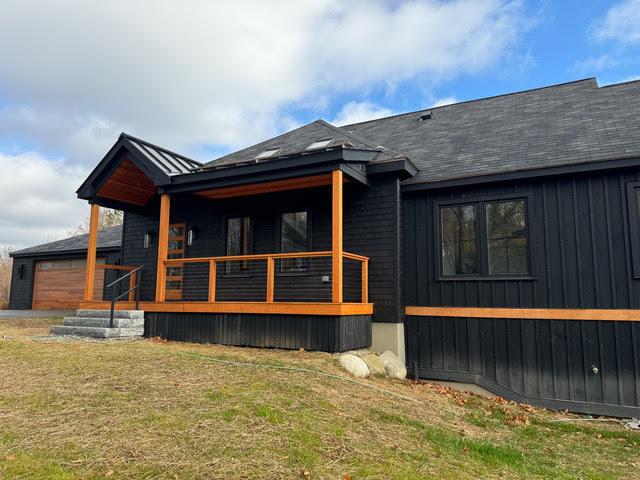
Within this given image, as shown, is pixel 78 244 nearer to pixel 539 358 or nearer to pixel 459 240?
pixel 459 240

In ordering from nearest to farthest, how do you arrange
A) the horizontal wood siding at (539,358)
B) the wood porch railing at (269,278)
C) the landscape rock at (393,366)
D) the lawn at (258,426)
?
1. the lawn at (258,426)
2. the horizontal wood siding at (539,358)
3. the landscape rock at (393,366)
4. the wood porch railing at (269,278)

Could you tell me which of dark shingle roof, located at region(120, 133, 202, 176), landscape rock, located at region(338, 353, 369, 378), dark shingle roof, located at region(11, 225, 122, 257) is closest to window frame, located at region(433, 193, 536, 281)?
landscape rock, located at region(338, 353, 369, 378)

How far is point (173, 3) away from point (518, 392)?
1032 cm

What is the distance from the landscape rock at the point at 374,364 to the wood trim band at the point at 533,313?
1358 mm

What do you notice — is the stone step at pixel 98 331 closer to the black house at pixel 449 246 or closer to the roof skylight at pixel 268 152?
the black house at pixel 449 246

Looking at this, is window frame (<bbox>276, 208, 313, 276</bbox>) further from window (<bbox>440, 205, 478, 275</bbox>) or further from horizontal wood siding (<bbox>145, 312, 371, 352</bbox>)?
window (<bbox>440, 205, 478, 275</bbox>)

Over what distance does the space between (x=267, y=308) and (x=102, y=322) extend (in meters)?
3.69

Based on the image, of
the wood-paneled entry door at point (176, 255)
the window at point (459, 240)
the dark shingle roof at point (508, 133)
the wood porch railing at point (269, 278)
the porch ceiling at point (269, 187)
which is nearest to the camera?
the dark shingle roof at point (508, 133)

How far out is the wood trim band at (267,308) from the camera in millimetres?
7445

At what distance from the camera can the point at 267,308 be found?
314 inches

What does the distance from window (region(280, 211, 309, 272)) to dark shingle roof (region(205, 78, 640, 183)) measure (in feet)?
4.66

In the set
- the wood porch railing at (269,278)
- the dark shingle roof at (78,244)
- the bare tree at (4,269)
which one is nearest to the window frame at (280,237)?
the wood porch railing at (269,278)

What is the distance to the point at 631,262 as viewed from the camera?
285 inches

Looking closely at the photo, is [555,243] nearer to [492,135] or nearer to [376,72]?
[492,135]
